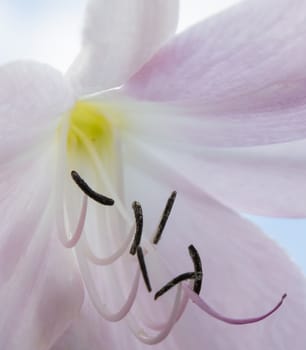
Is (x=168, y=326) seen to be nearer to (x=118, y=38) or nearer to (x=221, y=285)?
(x=221, y=285)

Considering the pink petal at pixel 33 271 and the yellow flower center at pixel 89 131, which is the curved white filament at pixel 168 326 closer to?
the pink petal at pixel 33 271

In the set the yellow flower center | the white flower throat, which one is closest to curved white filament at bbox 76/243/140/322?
the white flower throat

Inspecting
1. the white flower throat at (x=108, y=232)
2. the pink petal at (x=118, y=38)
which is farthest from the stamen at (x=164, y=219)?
the pink petal at (x=118, y=38)

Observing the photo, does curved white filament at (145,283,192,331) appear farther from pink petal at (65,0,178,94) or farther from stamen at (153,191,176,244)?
pink petal at (65,0,178,94)

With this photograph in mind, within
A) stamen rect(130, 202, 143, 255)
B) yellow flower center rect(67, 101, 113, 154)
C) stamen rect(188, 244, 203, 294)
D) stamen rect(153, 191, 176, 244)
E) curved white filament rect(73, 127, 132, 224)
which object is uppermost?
yellow flower center rect(67, 101, 113, 154)

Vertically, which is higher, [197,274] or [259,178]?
[259,178]

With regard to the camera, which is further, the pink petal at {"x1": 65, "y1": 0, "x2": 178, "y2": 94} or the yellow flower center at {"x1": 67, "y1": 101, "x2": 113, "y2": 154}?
the yellow flower center at {"x1": 67, "y1": 101, "x2": 113, "y2": 154}

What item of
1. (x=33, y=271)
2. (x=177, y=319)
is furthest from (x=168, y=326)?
(x=33, y=271)

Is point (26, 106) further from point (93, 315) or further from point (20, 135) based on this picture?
point (93, 315)
